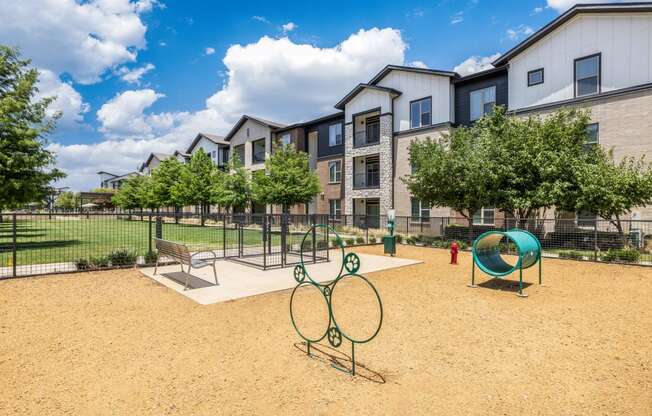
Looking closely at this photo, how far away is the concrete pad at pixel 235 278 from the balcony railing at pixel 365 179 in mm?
17599

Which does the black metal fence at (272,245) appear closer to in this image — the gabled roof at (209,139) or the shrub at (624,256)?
the shrub at (624,256)

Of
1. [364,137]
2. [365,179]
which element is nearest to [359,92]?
[364,137]

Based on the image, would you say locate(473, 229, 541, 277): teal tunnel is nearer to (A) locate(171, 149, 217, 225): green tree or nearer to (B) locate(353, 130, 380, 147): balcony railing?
(B) locate(353, 130, 380, 147): balcony railing

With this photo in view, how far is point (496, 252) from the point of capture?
10.7m

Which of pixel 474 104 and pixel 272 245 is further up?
pixel 474 104

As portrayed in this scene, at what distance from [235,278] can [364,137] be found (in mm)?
22498

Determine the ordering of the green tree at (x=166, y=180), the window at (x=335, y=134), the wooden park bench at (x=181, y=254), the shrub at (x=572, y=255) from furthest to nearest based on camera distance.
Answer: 1. the green tree at (x=166, y=180)
2. the window at (x=335, y=134)
3. the shrub at (x=572, y=255)
4. the wooden park bench at (x=181, y=254)

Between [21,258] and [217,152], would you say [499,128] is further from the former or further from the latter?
[217,152]

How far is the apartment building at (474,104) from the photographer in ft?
58.4

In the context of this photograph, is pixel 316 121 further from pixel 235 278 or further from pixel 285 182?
pixel 235 278

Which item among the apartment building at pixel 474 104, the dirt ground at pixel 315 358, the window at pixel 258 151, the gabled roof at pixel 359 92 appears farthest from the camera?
the window at pixel 258 151

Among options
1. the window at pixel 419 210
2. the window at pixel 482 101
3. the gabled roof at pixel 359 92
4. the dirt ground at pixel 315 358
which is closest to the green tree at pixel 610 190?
the dirt ground at pixel 315 358

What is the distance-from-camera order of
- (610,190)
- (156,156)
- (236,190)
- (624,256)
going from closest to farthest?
(624,256)
(610,190)
(236,190)
(156,156)

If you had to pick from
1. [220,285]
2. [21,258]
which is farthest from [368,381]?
[21,258]
